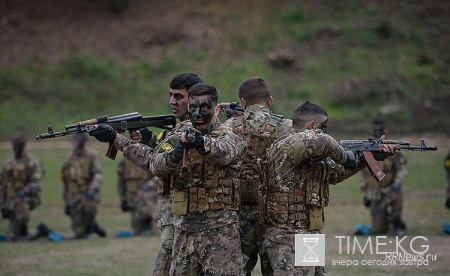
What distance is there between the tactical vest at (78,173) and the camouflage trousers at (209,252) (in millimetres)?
9590

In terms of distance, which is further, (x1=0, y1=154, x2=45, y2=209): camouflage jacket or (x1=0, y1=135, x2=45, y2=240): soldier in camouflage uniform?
(x1=0, y1=154, x2=45, y2=209): camouflage jacket

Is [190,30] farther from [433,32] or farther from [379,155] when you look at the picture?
[379,155]

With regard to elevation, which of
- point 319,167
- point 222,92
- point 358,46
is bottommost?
point 319,167

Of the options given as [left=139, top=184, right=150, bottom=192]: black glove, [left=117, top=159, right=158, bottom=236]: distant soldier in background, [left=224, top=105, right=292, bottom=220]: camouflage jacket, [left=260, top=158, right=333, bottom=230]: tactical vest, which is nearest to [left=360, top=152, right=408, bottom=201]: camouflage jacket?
[left=117, top=159, right=158, bottom=236]: distant soldier in background

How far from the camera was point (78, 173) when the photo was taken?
55.0 feet

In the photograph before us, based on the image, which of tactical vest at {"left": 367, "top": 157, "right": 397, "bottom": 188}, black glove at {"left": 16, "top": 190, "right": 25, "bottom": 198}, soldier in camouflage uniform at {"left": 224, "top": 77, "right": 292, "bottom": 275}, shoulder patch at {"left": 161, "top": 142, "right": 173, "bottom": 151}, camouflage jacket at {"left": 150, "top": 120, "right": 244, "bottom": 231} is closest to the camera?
camouflage jacket at {"left": 150, "top": 120, "right": 244, "bottom": 231}

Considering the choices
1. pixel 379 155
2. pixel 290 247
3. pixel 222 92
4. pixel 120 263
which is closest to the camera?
pixel 290 247

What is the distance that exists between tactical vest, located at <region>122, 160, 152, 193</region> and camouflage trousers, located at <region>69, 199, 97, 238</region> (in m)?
0.81

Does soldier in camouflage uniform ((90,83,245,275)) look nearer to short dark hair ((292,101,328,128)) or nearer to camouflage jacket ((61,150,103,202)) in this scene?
short dark hair ((292,101,328,128))

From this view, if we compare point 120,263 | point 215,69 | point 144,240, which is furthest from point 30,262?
point 215,69

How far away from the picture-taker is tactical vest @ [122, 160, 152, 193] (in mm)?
16641

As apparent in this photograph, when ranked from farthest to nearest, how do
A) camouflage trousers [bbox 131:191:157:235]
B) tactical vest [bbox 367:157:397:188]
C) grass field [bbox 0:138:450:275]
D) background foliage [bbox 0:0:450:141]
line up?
background foliage [bbox 0:0:450:141] < camouflage trousers [bbox 131:191:157:235] < tactical vest [bbox 367:157:397:188] < grass field [bbox 0:138:450:275]

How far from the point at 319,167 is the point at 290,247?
2.76 ft

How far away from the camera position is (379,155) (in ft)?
27.0
